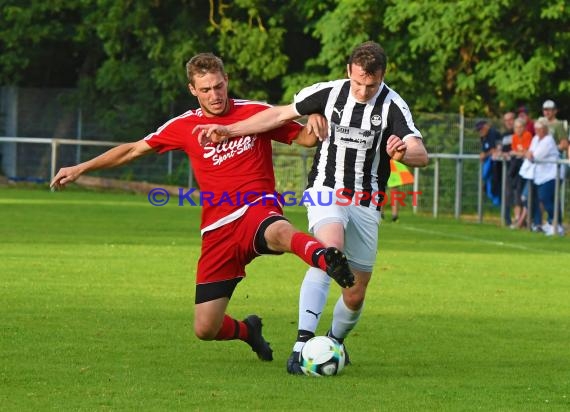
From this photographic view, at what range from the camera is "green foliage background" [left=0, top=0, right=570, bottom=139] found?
33.1 meters

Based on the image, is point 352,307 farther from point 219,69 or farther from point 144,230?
point 144,230

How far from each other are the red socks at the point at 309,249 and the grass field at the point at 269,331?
2.26 feet

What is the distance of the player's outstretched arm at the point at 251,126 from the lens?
353 inches

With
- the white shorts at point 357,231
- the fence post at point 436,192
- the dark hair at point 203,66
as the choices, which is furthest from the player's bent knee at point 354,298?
the fence post at point 436,192

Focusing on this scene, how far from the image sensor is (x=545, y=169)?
23406 millimetres

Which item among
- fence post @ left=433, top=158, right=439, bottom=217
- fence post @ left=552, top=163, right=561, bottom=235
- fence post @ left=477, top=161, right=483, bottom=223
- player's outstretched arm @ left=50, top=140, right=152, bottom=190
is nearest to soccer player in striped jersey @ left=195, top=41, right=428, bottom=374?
player's outstretched arm @ left=50, top=140, right=152, bottom=190

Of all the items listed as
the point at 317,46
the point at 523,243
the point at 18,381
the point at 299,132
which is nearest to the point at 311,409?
the point at 18,381

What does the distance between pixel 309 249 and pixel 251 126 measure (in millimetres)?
1087

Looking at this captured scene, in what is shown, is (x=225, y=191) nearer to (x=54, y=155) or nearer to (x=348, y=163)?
(x=348, y=163)

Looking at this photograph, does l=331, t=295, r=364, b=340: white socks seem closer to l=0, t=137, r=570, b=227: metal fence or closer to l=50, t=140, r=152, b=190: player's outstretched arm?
l=50, t=140, r=152, b=190: player's outstretched arm

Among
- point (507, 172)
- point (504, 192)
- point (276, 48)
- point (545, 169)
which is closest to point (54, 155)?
point (276, 48)

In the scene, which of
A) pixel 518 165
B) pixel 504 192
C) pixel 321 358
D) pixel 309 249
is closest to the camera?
pixel 309 249

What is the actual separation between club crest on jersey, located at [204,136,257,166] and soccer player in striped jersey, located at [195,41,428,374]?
167mm

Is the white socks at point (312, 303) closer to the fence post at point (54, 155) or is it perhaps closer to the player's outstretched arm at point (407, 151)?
the player's outstretched arm at point (407, 151)
